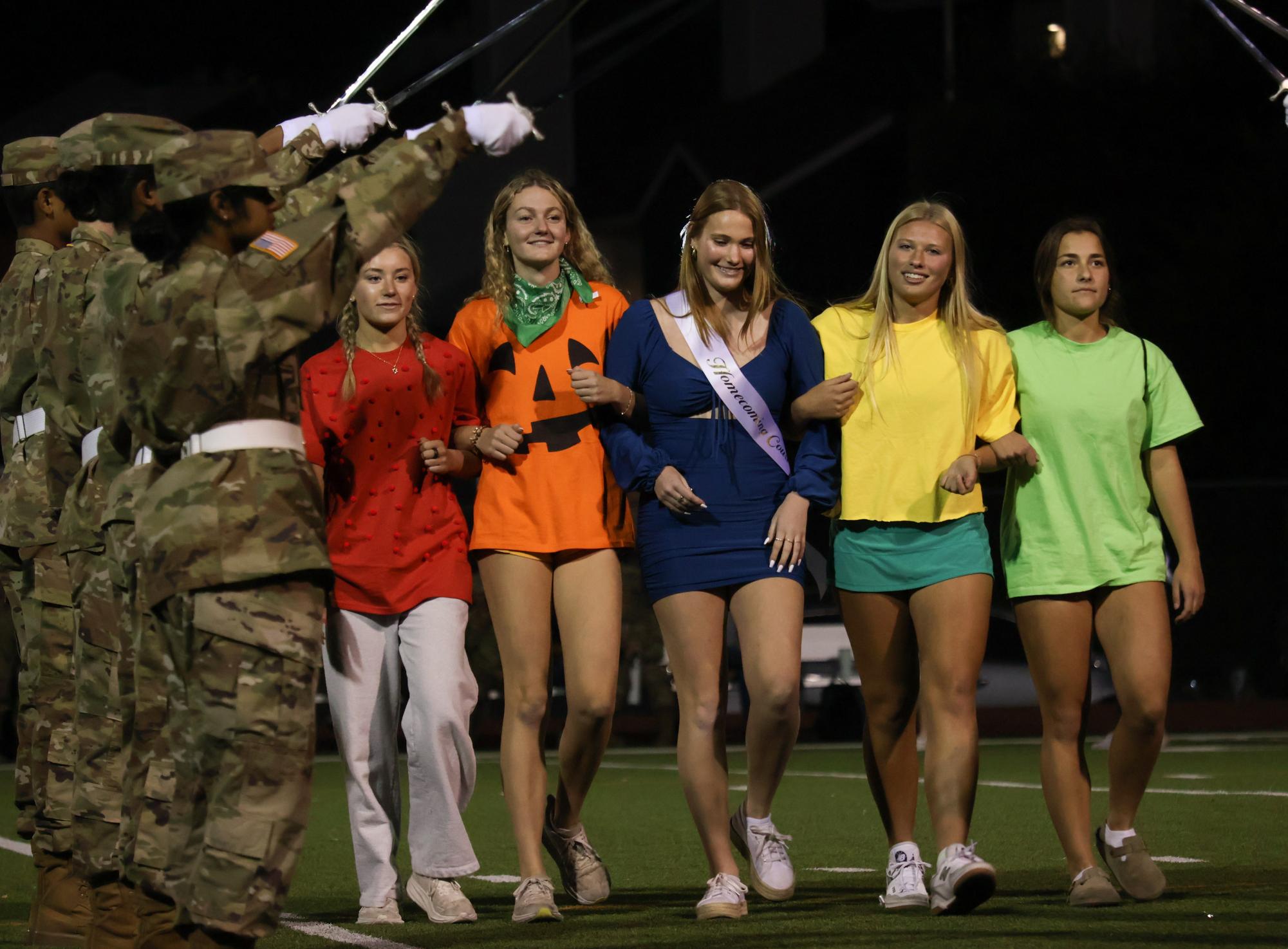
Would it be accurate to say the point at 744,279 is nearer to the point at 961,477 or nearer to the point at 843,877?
the point at 961,477

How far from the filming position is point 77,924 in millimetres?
6234

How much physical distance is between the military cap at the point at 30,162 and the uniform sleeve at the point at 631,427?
6.09 ft

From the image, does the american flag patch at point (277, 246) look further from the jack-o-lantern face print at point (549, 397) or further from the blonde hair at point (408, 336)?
the jack-o-lantern face print at point (549, 397)

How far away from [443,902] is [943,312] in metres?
2.50

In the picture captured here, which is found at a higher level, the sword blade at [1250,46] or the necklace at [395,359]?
the sword blade at [1250,46]

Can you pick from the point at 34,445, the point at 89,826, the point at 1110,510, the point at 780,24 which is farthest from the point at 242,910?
the point at 780,24

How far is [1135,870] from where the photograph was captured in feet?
22.0

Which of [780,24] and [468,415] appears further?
[780,24]

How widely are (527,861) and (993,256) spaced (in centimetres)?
2324

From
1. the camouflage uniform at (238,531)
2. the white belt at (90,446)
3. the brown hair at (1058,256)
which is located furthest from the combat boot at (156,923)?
the brown hair at (1058,256)

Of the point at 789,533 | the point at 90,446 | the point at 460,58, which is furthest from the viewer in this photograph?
the point at 789,533

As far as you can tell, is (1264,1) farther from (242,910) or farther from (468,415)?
(242,910)

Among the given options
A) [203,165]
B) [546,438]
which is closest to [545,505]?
[546,438]

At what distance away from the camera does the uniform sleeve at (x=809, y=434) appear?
656cm
